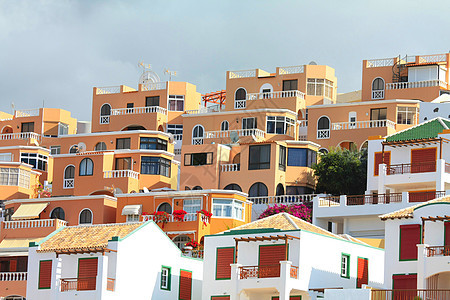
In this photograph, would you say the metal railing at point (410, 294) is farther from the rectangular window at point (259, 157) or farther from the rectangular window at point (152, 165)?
the rectangular window at point (152, 165)

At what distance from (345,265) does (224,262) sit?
625cm

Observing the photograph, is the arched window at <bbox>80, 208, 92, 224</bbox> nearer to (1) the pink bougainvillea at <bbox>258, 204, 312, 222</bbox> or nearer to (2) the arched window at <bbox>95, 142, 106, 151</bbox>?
(1) the pink bougainvillea at <bbox>258, 204, 312, 222</bbox>

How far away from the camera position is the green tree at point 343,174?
74.5 meters

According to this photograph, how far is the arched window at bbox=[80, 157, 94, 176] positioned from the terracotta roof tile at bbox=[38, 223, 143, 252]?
58.1 ft

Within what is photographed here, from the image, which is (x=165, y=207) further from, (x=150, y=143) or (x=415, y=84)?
(x=415, y=84)

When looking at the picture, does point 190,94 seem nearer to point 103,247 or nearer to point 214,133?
point 214,133

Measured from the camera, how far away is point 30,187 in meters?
85.8

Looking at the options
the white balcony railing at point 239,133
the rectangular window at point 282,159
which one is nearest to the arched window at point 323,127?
the white balcony railing at point 239,133

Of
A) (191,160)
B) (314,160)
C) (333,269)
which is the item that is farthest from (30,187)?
(333,269)

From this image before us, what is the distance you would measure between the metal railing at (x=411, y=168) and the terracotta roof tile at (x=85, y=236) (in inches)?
691

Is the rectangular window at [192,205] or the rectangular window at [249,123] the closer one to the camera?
the rectangular window at [192,205]

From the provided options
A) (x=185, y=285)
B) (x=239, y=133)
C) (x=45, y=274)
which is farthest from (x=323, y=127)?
(x=45, y=274)

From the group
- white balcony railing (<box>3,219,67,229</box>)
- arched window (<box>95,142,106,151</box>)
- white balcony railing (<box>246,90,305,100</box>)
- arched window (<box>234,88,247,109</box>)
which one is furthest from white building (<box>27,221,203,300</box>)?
arched window (<box>234,88,247,109</box>)

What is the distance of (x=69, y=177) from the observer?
8238cm
